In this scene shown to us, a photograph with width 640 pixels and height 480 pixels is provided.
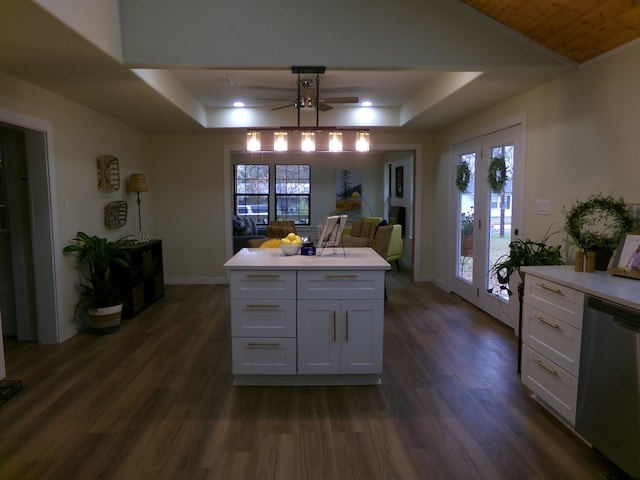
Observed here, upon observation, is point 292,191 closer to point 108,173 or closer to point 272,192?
point 272,192

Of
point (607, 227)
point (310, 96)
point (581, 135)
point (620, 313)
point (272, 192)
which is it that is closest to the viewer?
point (620, 313)

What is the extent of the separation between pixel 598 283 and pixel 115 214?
4.67 metres

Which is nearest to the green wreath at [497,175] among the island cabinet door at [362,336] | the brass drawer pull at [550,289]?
the brass drawer pull at [550,289]

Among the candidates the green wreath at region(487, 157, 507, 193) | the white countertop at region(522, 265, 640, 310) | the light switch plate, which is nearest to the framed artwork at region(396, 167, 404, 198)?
the green wreath at region(487, 157, 507, 193)

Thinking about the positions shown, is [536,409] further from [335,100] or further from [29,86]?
[29,86]

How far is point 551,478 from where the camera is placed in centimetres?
195

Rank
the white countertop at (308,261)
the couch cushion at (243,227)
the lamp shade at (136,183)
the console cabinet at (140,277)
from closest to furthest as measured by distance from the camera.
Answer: the white countertop at (308,261)
the console cabinet at (140,277)
the lamp shade at (136,183)
the couch cushion at (243,227)

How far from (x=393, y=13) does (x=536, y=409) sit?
279cm

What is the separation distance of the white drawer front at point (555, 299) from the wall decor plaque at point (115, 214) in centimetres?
421

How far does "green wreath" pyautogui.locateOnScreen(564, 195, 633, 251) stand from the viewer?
2541 millimetres

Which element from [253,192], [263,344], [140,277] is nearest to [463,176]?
[263,344]

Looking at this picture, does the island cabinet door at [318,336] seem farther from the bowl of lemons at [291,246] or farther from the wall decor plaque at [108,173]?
the wall decor plaque at [108,173]

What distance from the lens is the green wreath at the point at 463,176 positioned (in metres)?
5.04

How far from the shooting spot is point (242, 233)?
8.07 meters
